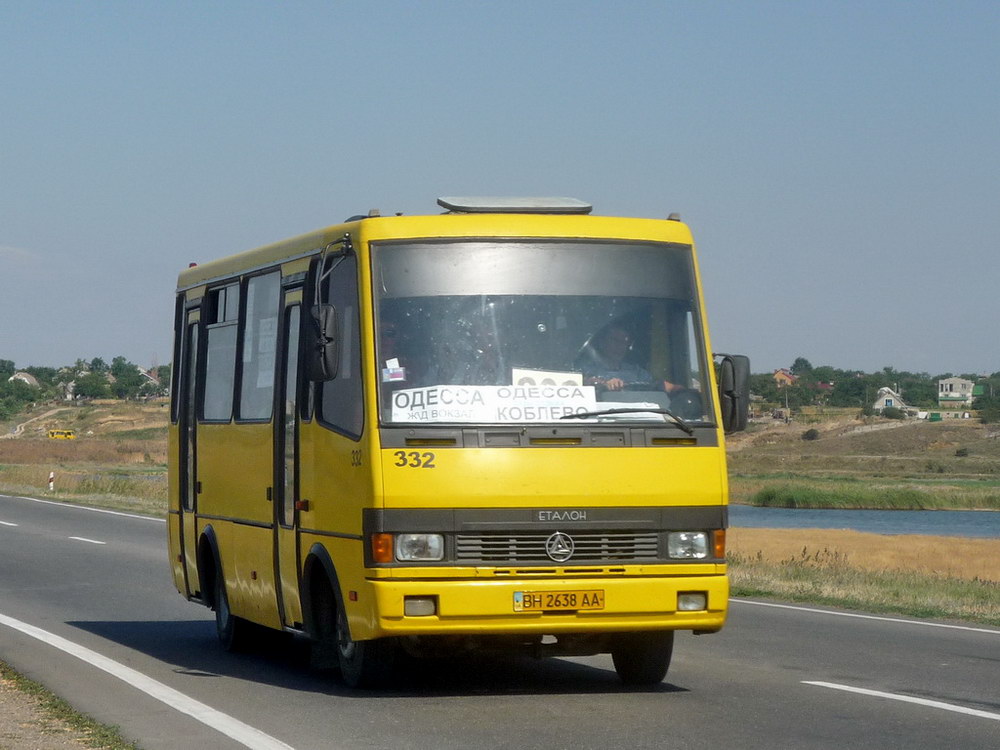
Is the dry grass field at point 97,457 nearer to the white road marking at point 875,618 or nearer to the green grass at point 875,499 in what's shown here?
the white road marking at point 875,618

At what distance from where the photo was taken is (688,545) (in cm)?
973

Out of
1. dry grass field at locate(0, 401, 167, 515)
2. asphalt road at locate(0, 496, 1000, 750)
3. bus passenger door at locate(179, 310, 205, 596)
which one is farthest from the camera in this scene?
dry grass field at locate(0, 401, 167, 515)

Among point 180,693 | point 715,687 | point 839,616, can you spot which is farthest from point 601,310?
point 839,616

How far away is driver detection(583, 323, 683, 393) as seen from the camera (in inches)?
391

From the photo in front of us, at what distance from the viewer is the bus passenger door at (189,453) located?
13641mm

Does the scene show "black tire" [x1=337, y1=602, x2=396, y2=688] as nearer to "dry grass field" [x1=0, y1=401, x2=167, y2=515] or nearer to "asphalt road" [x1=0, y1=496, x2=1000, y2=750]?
"asphalt road" [x1=0, y1=496, x2=1000, y2=750]

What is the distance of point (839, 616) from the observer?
636 inches

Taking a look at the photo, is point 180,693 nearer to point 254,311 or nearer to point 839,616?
point 254,311

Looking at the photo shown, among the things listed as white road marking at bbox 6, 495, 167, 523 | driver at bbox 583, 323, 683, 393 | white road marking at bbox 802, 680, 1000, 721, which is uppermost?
driver at bbox 583, 323, 683, 393

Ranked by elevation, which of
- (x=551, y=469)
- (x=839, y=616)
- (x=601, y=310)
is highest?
(x=601, y=310)

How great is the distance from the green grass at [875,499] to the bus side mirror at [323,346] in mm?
70281

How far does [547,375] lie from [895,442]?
4821 inches

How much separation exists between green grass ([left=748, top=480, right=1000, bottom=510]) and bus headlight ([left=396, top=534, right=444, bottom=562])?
70321 mm

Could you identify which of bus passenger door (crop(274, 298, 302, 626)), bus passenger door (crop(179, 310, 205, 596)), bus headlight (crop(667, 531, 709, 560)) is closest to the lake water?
bus passenger door (crop(179, 310, 205, 596))
